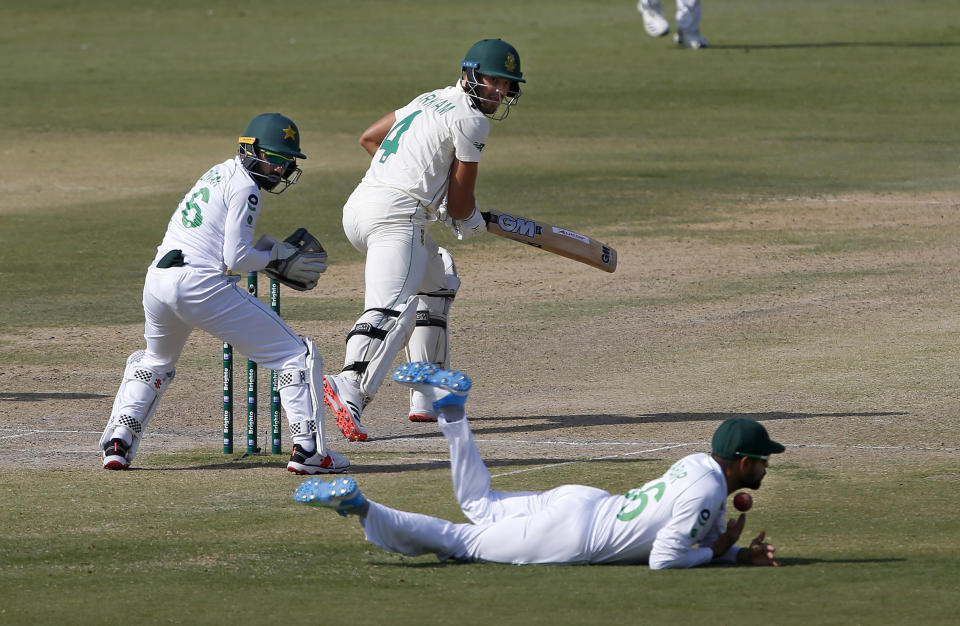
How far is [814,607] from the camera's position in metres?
6.34

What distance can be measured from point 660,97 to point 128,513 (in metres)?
23.6

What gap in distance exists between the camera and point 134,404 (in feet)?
29.8

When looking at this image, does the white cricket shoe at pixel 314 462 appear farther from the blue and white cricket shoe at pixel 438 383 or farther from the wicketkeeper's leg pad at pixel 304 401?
the blue and white cricket shoe at pixel 438 383

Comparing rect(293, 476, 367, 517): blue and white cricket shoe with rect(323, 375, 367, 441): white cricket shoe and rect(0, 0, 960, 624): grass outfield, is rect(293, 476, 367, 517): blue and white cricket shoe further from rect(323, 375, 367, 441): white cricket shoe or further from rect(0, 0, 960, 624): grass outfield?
rect(323, 375, 367, 441): white cricket shoe

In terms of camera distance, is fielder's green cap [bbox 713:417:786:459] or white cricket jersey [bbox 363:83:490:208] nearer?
fielder's green cap [bbox 713:417:786:459]

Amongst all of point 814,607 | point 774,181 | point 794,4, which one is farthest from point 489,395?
point 794,4

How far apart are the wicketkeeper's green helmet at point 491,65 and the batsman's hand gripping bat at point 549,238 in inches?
31.7

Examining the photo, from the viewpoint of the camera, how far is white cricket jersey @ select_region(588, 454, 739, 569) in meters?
6.70

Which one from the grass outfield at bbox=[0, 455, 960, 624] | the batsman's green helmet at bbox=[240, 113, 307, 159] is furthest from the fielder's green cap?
the batsman's green helmet at bbox=[240, 113, 307, 159]

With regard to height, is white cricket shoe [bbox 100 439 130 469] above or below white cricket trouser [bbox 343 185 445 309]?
below

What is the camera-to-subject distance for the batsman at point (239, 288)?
872 cm

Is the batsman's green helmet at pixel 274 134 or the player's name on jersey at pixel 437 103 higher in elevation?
the player's name on jersey at pixel 437 103

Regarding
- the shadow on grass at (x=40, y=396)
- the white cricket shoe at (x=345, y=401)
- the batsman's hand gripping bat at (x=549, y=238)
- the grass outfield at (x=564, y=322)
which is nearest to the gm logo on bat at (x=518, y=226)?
the batsman's hand gripping bat at (x=549, y=238)

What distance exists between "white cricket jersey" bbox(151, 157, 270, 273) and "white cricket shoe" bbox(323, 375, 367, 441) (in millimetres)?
1103
